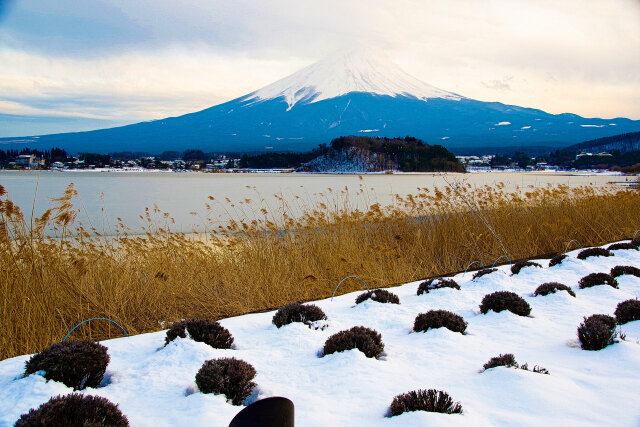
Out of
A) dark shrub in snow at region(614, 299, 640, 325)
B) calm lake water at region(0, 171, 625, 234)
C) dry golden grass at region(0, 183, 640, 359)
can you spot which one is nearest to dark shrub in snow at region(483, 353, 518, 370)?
dark shrub in snow at region(614, 299, 640, 325)

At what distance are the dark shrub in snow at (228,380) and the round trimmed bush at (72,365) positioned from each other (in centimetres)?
68

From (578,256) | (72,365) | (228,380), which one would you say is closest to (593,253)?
(578,256)

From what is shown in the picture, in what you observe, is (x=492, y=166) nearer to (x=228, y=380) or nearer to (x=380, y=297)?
(x=380, y=297)

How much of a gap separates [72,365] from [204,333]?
0.98 metres

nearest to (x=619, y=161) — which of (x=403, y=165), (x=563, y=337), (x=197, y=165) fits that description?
(x=403, y=165)

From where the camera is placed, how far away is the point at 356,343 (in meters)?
3.21

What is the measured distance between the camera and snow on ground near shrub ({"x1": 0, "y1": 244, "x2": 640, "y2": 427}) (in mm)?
2309

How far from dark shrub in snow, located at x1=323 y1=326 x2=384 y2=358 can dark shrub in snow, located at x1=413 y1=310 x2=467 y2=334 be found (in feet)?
1.91

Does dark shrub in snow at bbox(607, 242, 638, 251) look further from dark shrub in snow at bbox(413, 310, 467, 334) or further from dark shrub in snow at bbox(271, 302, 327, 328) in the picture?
dark shrub in snow at bbox(271, 302, 327, 328)

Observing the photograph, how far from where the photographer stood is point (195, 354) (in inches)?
122

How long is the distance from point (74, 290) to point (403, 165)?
2865 inches

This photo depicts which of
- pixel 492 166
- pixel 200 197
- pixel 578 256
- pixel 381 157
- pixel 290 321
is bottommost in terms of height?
pixel 200 197

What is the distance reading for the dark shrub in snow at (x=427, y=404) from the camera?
2270 mm

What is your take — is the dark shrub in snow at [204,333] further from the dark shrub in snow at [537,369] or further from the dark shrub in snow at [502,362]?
the dark shrub in snow at [537,369]
